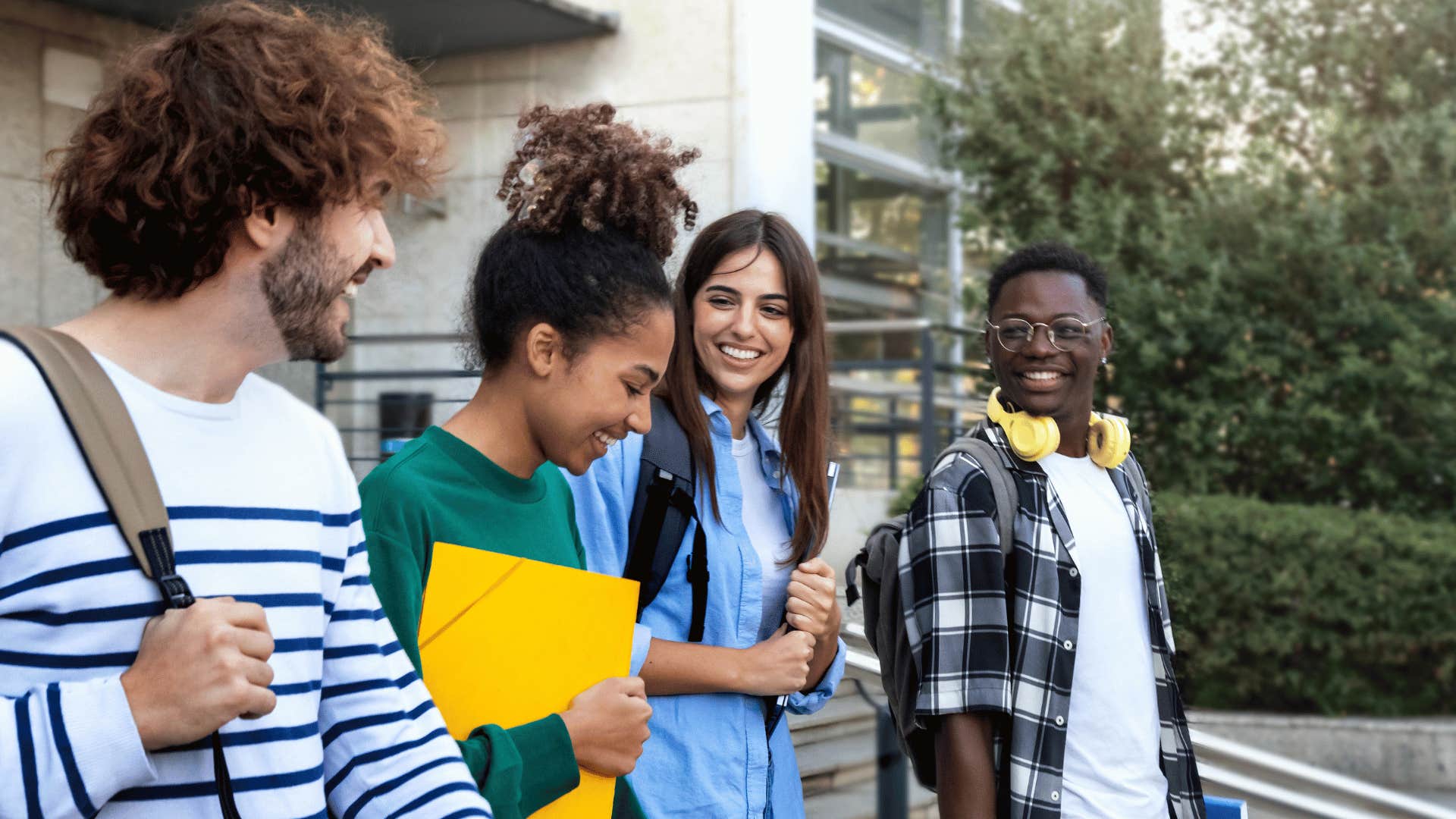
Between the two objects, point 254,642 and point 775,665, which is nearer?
point 254,642

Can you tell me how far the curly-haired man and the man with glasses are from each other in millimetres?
1025

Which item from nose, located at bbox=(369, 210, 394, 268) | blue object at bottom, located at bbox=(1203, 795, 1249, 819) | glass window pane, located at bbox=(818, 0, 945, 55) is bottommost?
blue object at bottom, located at bbox=(1203, 795, 1249, 819)

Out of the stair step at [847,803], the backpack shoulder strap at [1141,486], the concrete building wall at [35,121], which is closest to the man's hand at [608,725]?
the backpack shoulder strap at [1141,486]

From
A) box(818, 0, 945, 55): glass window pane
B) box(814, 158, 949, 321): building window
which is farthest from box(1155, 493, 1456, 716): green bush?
box(818, 0, 945, 55): glass window pane

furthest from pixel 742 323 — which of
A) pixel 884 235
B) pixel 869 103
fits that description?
pixel 884 235

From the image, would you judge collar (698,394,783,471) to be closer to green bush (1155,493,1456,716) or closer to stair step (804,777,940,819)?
stair step (804,777,940,819)

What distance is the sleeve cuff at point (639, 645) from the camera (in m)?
2.03

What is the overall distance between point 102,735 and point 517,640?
26.1 inches

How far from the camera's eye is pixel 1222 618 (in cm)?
791

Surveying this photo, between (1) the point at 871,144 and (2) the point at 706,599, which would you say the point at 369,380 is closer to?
(1) the point at 871,144

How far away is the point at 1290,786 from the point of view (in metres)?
3.67

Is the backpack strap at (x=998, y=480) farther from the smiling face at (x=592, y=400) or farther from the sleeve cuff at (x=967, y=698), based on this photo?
the smiling face at (x=592, y=400)

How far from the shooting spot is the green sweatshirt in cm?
165

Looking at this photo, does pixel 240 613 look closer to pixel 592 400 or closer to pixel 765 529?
pixel 592 400
